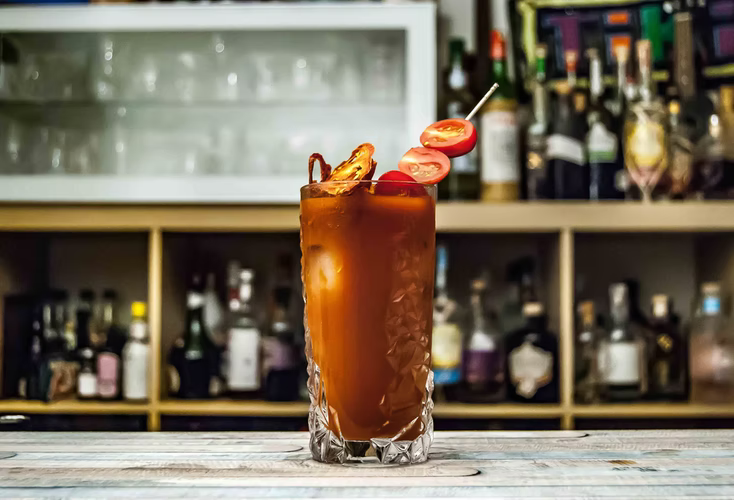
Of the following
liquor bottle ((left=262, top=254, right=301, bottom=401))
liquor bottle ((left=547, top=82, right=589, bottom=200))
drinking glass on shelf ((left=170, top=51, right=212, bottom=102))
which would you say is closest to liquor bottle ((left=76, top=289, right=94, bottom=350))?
liquor bottle ((left=262, top=254, right=301, bottom=401))

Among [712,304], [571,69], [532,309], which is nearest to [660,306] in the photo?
[712,304]

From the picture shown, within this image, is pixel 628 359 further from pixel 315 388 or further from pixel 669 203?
pixel 315 388

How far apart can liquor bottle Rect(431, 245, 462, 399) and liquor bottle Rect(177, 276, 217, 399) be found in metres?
0.56

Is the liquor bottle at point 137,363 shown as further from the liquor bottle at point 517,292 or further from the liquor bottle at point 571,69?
the liquor bottle at point 571,69

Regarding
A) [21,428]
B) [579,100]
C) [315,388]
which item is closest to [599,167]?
[579,100]

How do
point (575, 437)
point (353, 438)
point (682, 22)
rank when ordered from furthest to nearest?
point (682, 22) < point (575, 437) < point (353, 438)

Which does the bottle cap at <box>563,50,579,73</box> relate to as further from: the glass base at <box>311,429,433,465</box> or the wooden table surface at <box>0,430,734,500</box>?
the glass base at <box>311,429,433,465</box>

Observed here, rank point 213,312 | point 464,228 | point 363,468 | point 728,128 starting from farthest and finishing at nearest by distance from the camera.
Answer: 1. point 213,312
2. point 728,128
3. point 464,228
4. point 363,468

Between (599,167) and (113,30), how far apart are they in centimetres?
128

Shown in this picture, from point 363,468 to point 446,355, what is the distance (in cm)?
128

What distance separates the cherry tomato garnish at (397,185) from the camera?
0.61 m

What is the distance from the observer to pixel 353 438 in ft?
1.95

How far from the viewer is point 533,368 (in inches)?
71.4

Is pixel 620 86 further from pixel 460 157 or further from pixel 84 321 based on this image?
pixel 84 321
